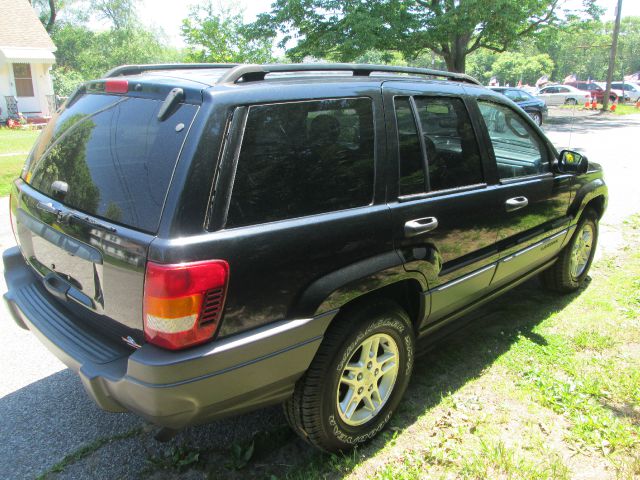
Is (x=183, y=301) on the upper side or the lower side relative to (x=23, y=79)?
lower

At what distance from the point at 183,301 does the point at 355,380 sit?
1064 mm

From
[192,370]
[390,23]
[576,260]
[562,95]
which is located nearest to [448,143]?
[192,370]

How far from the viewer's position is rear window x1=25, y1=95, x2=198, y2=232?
81.0 inches

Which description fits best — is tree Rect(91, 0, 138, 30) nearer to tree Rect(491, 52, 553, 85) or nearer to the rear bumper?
tree Rect(491, 52, 553, 85)

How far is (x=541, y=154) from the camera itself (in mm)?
3951

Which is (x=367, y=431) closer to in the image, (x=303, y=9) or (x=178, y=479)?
(x=178, y=479)

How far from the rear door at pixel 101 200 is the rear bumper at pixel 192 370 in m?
0.14

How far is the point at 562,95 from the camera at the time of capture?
36625mm

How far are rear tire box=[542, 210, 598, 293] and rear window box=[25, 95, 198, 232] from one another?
363 centimetres

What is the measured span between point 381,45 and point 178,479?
18508mm

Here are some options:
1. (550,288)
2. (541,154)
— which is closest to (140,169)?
(541,154)

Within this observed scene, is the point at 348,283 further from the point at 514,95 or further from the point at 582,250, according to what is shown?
the point at 514,95

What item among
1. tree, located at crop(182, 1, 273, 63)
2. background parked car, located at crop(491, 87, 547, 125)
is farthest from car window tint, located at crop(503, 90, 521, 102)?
tree, located at crop(182, 1, 273, 63)

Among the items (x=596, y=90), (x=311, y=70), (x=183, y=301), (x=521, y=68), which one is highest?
(x=521, y=68)
